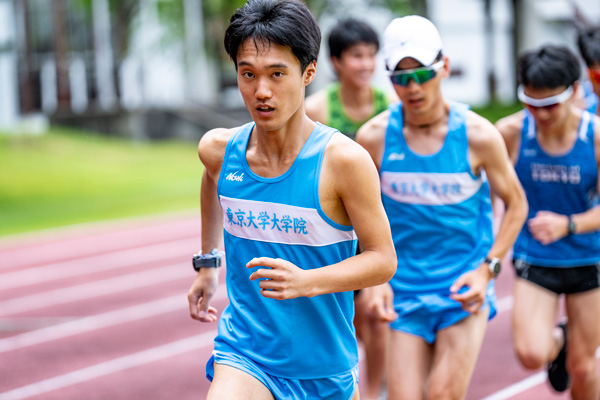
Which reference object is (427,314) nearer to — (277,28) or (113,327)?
(277,28)

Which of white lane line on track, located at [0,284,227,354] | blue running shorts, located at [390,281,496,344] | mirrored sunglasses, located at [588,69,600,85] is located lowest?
white lane line on track, located at [0,284,227,354]

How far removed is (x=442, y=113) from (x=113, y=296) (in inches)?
262

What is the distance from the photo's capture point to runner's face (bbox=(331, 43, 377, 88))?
225 inches

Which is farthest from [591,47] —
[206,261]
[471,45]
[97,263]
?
[471,45]

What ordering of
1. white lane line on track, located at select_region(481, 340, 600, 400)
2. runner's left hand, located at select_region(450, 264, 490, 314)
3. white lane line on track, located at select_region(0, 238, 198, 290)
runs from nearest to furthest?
runner's left hand, located at select_region(450, 264, 490, 314), white lane line on track, located at select_region(481, 340, 600, 400), white lane line on track, located at select_region(0, 238, 198, 290)

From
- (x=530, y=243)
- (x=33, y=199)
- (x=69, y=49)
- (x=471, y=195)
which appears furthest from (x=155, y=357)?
(x=69, y=49)

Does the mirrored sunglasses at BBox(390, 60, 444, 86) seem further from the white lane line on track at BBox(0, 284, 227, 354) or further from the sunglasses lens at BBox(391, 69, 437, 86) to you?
the white lane line on track at BBox(0, 284, 227, 354)

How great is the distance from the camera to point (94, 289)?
34.7 feet

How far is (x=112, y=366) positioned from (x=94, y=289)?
11.4 ft

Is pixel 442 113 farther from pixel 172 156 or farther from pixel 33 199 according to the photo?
pixel 172 156

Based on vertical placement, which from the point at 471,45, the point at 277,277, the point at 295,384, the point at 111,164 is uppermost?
the point at 277,277

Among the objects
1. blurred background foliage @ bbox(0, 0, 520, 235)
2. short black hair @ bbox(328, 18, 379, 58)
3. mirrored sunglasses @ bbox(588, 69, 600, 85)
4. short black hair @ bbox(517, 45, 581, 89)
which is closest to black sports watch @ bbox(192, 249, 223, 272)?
short black hair @ bbox(517, 45, 581, 89)

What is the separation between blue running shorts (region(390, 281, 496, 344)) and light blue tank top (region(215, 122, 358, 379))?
105 cm

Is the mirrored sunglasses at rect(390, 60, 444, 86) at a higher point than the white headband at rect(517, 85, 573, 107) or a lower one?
higher
